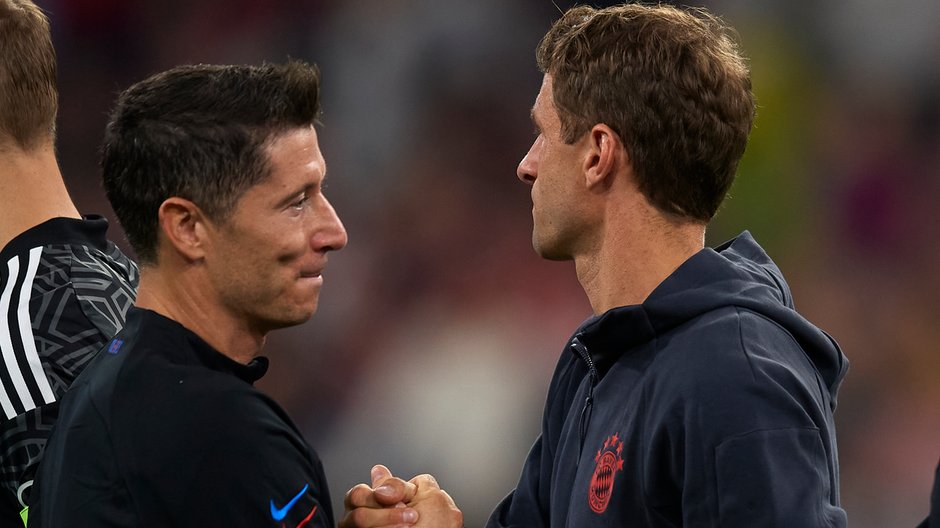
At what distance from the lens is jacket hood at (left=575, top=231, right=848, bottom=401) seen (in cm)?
222

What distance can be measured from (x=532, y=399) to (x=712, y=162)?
135 inches

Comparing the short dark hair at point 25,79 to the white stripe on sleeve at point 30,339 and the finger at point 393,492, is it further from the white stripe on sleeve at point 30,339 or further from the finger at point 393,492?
the finger at point 393,492

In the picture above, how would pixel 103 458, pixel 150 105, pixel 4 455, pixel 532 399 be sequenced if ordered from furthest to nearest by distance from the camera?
pixel 532 399
pixel 4 455
pixel 150 105
pixel 103 458

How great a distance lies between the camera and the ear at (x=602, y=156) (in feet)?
7.94

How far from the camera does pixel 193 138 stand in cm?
196

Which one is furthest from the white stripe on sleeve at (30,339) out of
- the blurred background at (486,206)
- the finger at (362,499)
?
the blurred background at (486,206)

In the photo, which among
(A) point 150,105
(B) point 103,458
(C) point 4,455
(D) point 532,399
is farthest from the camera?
(D) point 532,399

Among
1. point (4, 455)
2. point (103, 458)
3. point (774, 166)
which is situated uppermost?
point (103, 458)

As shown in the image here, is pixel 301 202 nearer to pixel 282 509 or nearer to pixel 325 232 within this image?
pixel 325 232

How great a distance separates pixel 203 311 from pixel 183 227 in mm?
147

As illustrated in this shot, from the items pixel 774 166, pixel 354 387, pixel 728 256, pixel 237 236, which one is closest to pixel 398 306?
pixel 354 387

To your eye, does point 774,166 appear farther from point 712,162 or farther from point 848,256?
point 712,162

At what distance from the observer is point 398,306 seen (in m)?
6.01

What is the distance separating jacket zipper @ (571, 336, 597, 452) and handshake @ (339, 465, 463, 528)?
366 millimetres
